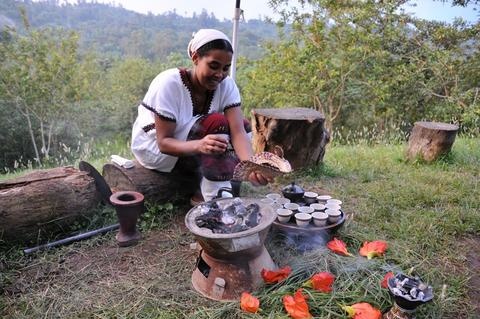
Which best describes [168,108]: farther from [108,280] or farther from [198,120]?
[108,280]

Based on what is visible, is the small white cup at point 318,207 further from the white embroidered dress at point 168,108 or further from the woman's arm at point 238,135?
the white embroidered dress at point 168,108

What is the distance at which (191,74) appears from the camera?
7.94ft

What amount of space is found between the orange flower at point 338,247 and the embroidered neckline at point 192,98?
1212 millimetres

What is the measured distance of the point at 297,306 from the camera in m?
1.61

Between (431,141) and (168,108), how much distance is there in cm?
312

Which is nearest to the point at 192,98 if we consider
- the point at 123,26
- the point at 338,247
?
the point at 338,247

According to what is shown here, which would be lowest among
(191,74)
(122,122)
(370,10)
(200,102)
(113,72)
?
(122,122)

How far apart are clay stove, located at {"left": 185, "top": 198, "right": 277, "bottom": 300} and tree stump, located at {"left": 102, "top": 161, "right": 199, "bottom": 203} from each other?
0.85 meters

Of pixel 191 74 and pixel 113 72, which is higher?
pixel 191 74

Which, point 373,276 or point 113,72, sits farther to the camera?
point 113,72

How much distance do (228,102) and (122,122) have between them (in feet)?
65.2

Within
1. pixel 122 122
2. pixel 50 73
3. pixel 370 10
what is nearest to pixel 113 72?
pixel 122 122

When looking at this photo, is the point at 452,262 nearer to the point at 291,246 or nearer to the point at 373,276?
the point at 373,276

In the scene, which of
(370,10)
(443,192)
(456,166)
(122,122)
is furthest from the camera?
(122,122)
